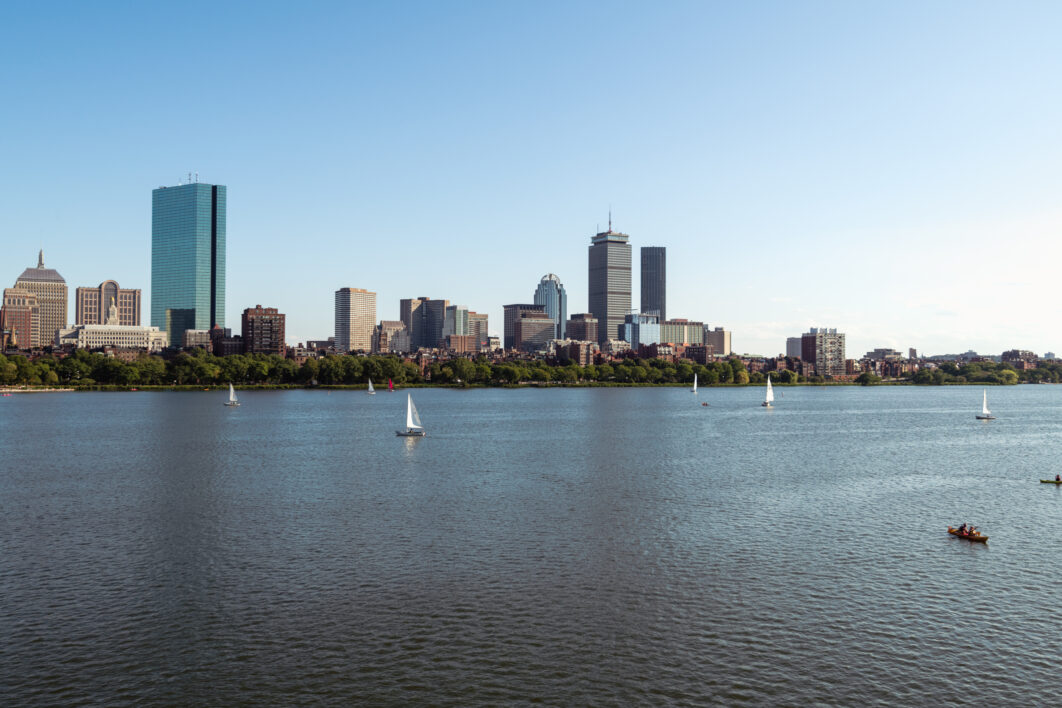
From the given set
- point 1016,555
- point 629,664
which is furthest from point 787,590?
point 1016,555

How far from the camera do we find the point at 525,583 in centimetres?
4466

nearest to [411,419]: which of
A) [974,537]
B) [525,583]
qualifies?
[525,583]

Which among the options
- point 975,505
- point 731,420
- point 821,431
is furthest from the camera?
point 731,420

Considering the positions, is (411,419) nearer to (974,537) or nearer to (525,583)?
(525,583)

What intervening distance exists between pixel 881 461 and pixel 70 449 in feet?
332

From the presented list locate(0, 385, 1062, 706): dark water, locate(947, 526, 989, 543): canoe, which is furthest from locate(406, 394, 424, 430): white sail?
locate(947, 526, 989, 543): canoe

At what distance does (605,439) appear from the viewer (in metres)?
124

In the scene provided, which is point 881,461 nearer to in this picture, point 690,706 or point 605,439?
point 605,439

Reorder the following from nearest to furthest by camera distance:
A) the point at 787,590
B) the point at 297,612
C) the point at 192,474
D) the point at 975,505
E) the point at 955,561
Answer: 1. the point at 297,612
2. the point at 787,590
3. the point at 955,561
4. the point at 975,505
5. the point at 192,474

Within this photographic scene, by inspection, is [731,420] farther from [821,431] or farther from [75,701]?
[75,701]

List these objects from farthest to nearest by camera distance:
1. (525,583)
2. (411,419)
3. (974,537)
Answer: (411,419)
(974,537)
(525,583)

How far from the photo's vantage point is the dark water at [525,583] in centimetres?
3244

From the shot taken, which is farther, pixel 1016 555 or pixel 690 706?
pixel 1016 555

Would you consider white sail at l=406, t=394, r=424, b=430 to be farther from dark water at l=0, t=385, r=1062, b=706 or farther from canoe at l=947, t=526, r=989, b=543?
canoe at l=947, t=526, r=989, b=543
